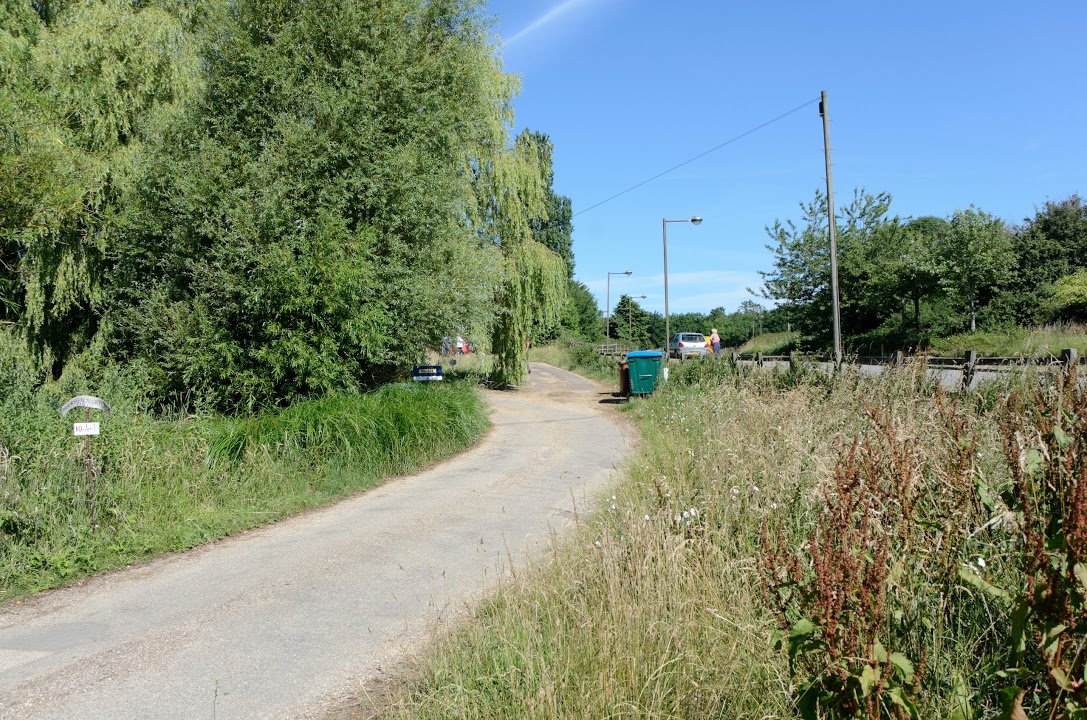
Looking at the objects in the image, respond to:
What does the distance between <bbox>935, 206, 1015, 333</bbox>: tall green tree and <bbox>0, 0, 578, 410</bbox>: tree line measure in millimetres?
24284

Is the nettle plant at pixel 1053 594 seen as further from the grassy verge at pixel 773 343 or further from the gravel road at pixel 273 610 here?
the grassy verge at pixel 773 343

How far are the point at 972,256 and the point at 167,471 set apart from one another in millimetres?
31942

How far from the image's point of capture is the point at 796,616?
10.2 ft

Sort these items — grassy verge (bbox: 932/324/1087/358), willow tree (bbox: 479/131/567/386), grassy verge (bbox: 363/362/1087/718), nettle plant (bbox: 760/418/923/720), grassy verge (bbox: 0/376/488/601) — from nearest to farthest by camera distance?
nettle plant (bbox: 760/418/923/720), grassy verge (bbox: 363/362/1087/718), grassy verge (bbox: 0/376/488/601), willow tree (bbox: 479/131/567/386), grassy verge (bbox: 932/324/1087/358)

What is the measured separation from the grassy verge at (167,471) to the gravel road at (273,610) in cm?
41

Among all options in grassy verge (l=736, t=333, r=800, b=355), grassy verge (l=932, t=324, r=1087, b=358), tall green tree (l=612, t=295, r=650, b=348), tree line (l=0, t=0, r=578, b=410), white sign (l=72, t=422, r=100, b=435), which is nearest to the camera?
white sign (l=72, t=422, r=100, b=435)

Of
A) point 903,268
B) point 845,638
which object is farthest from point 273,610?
point 903,268

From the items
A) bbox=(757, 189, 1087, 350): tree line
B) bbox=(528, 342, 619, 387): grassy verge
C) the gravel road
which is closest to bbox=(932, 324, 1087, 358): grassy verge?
bbox=(757, 189, 1087, 350): tree line

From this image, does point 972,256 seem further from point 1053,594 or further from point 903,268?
point 1053,594

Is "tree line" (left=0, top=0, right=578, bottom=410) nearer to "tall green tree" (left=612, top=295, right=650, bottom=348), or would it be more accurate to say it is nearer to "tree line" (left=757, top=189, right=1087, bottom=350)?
"tree line" (left=757, top=189, right=1087, bottom=350)

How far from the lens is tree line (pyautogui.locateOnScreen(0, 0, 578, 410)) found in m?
10.8

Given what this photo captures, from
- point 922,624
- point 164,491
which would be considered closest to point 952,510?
point 922,624

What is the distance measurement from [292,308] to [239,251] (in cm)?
118

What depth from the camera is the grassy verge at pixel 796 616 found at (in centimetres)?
243
